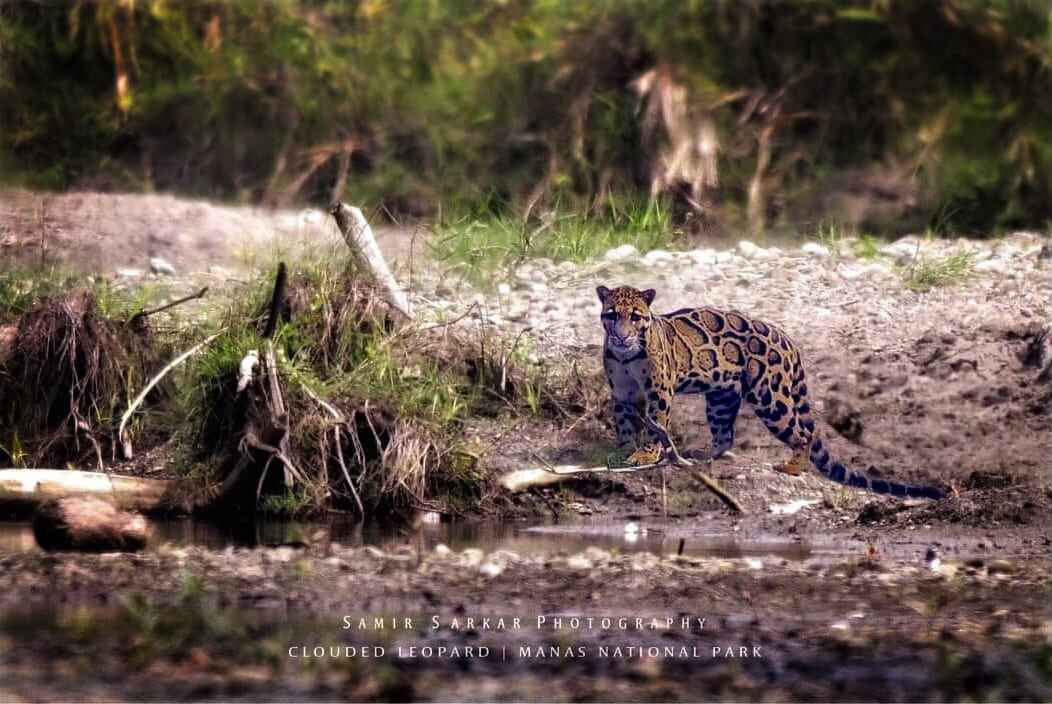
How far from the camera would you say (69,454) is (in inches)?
354

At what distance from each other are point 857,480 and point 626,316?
4.37ft

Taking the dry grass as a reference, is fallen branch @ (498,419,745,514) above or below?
below

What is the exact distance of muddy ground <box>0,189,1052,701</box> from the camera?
16.8ft

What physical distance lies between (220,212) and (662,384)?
18.0 feet

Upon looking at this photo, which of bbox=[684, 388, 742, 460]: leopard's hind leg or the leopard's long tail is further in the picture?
bbox=[684, 388, 742, 460]: leopard's hind leg

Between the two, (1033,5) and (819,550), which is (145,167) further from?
(819,550)

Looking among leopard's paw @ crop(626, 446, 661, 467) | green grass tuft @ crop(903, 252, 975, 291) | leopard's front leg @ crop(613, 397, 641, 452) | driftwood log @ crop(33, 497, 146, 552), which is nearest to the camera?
driftwood log @ crop(33, 497, 146, 552)

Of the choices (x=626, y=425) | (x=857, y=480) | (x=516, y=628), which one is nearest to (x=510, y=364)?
(x=626, y=425)

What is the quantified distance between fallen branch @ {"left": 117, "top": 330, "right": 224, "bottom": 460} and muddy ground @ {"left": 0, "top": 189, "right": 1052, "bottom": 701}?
4.54 feet

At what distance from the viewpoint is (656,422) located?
840 centimetres

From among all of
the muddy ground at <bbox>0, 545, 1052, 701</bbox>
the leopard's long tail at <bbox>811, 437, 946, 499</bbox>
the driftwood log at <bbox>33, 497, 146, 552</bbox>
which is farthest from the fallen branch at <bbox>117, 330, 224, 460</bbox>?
the leopard's long tail at <bbox>811, 437, 946, 499</bbox>

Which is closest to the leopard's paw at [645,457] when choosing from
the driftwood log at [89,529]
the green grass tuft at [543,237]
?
the green grass tuft at [543,237]

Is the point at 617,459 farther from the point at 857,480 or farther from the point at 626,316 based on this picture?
the point at 857,480

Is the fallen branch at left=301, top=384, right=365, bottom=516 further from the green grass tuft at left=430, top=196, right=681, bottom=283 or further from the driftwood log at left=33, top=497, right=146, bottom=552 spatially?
the green grass tuft at left=430, top=196, right=681, bottom=283
